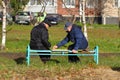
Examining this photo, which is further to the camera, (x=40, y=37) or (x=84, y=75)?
(x=40, y=37)

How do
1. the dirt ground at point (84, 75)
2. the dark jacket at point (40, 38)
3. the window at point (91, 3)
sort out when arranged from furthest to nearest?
1. the window at point (91, 3)
2. the dark jacket at point (40, 38)
3. the dirt ground at point (84, 75)

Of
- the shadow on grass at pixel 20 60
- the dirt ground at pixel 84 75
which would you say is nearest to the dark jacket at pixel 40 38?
the shadow on grass at pixel 20 60

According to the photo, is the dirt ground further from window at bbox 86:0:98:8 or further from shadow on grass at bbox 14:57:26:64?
window at bbox 86:0:98:8

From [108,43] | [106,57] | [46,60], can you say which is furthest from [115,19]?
[46,60]

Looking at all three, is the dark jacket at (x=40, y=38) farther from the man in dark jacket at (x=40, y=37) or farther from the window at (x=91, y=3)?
the window at (x=91, y=3)

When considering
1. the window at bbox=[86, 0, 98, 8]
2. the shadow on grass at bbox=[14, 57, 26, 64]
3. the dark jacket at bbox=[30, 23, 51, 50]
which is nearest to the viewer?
the dark jacket at bbox=[30, 23, 51, 50]

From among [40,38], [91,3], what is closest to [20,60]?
[40,38]

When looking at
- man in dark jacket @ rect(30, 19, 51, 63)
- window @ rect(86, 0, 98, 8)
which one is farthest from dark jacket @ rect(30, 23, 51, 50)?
window @ rect(86, 0, 98, 8)

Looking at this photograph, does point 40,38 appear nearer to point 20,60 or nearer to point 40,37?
point 40,37

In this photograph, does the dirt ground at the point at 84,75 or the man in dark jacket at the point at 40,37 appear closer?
the dirt ground at the point at 84,75

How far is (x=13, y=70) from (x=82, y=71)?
1771mm

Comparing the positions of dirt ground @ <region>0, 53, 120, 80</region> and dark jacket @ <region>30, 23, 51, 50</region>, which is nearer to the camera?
dirt ground @ <region>0, 53, 120, 80</region>

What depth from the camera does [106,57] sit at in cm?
1881

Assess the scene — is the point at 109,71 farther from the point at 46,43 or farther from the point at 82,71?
the point at 46,43
